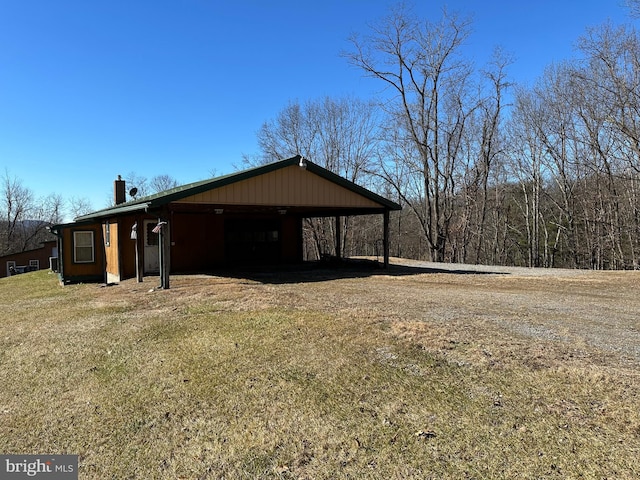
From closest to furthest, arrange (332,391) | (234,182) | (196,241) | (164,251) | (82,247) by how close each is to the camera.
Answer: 1. (332,391)
2. (164,251)
3. (234,182)
4. (82,247)
5. (196,241)

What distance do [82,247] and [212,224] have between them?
4.32 m

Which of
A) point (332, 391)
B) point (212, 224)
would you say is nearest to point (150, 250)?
point (212, 224)

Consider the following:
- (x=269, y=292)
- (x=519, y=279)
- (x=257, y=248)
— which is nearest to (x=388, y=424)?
(x=269, y=292)

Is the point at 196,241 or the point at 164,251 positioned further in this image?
the point at 196,241

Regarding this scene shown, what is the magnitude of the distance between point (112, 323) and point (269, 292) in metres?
3.01

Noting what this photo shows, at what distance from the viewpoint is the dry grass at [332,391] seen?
99.3 inches

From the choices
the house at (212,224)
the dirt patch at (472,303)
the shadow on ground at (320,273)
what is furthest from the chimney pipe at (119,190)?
the dirt patch at (472,303)

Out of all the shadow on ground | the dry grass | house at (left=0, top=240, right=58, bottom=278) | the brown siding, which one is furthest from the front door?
house at (left=0, top=240, right=58, bottom=278)

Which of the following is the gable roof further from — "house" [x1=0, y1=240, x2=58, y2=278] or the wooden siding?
"house" [x1=0, y1=240, x2=58, y2=278]

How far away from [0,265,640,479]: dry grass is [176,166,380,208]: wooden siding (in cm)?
392

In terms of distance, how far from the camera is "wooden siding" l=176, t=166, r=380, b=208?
9.91 metres

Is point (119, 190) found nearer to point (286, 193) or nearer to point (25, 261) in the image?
point (286, 193)

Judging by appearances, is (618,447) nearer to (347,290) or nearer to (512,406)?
(512,406)

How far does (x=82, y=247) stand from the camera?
13.4m
